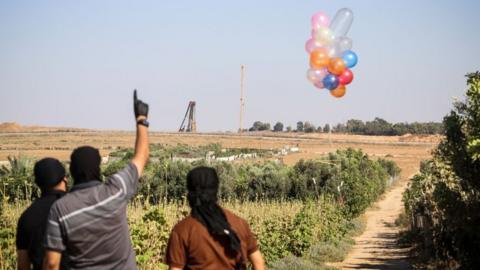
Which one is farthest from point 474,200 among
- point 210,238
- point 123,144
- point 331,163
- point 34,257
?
point 123,144

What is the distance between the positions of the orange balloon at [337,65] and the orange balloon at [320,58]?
9 cm

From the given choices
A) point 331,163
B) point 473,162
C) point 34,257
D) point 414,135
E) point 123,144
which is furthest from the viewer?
point 414,135

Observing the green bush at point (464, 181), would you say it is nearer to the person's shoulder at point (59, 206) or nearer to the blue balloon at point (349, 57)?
the blue balloon at point (349, 57)

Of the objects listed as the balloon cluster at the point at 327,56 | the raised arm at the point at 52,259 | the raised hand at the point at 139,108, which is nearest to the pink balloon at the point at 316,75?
the balloon cluster at the point at 327,56

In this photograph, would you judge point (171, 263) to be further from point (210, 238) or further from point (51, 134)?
point (51, 134)

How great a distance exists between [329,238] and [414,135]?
10388 centimetres

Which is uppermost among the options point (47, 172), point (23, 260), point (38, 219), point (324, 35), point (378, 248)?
point (324, 35)

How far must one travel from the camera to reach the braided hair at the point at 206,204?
3.98m

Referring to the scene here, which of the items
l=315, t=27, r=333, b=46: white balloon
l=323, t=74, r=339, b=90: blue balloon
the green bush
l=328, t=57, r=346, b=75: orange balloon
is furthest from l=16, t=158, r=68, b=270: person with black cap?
l=323, t=74, r=339, b=90: blue balloon

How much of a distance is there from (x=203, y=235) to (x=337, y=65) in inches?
344

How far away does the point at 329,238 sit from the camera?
672 inches

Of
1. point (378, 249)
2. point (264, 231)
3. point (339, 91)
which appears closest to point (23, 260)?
point (264, 231)

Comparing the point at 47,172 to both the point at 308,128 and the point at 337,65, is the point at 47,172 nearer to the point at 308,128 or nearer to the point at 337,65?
the point at 337,65

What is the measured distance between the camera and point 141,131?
4230 millimetres
